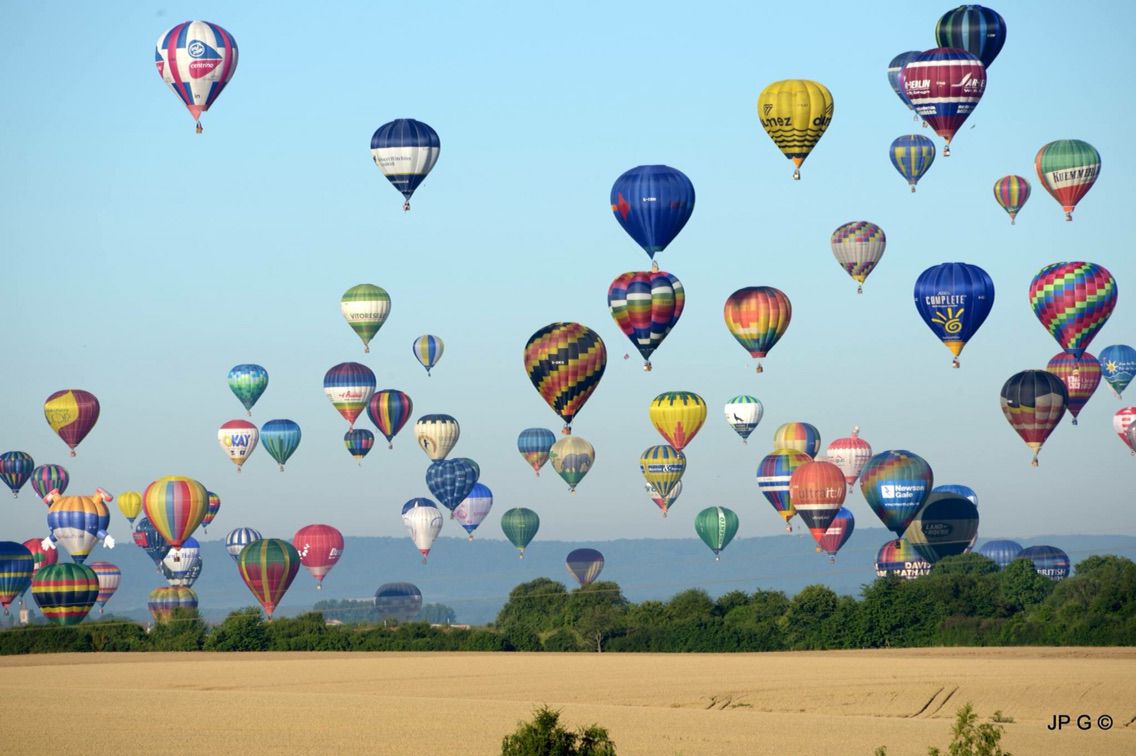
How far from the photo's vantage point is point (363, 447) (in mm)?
119438

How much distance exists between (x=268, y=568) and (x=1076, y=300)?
40.8 metres

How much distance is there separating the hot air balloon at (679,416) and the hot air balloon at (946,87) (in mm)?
22459

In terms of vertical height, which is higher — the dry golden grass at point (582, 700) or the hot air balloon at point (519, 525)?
the hot air balloon at point (519, 525)

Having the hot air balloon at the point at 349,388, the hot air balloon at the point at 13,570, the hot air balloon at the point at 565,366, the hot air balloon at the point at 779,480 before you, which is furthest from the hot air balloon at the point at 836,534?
the hot air balloon at the point at 13,570

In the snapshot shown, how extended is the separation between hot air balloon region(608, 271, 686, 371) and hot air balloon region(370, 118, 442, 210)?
9.64 meters

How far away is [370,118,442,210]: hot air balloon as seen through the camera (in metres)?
85.4

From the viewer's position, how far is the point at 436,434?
117 meters

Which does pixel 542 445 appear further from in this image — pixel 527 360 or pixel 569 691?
pixel 569 691

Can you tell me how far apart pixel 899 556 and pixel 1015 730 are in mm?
57915

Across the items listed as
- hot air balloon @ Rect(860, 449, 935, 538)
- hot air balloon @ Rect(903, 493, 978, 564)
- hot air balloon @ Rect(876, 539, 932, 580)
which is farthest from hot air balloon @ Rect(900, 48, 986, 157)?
hot air balloon @ Rect(876, 539, 932, 580)

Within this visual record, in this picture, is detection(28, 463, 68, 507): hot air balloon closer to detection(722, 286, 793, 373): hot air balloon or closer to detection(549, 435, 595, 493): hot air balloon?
detection(549, 435, 595, 493): hot air balloon

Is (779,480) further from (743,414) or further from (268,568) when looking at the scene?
(268,568)

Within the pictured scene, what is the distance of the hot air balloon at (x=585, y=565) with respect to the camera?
13925 centimetres

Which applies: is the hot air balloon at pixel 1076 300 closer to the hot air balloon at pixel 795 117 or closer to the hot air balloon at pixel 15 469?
the hot air balloon at pixel 795 117
